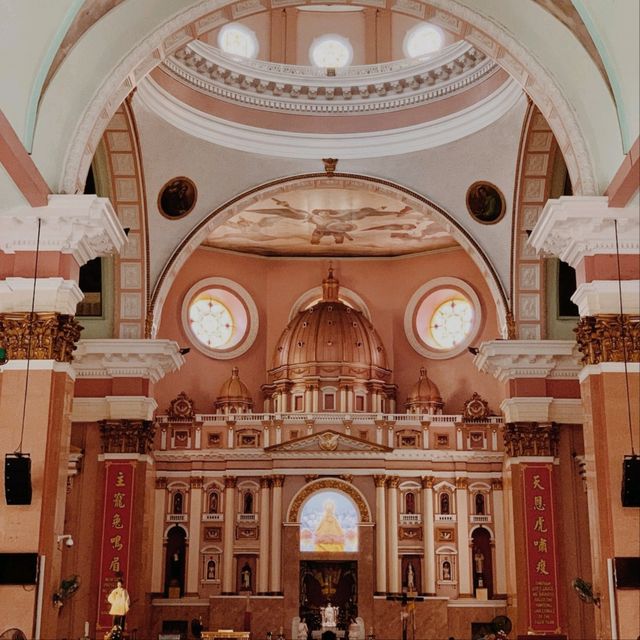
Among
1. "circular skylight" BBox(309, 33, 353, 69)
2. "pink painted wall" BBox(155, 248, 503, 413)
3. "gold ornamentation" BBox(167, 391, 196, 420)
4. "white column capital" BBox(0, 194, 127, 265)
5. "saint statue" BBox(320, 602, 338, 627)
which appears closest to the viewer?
"white column capital" BBox(0, 194, 127, 265)

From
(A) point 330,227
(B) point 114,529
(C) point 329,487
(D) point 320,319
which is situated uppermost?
(A) point 330,227

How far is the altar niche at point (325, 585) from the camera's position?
25297 mm

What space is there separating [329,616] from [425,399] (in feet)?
19.8

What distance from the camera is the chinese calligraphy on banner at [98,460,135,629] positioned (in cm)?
1872

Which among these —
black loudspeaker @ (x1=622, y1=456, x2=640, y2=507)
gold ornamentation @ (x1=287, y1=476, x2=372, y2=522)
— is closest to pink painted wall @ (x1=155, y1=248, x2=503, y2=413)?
gold ornamentation @ (x1=287, y1=476, x2=372, y2=522)

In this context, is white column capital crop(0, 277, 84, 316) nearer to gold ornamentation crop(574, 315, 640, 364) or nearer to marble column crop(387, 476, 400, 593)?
gold ornamentation crop(574, 315, 640, 364)

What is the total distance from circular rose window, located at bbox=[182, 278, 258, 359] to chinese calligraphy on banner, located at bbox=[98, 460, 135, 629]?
866 cm

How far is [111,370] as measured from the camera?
65.2 ft

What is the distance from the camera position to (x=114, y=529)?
62.8 feet

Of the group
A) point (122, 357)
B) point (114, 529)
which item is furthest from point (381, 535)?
point (122, 357)

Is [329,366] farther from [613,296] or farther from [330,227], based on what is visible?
[613,296]

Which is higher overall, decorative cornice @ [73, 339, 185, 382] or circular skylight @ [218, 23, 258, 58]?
circular skylight @ [218, 23, 258, 58]

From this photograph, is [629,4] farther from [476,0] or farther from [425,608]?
[425,608]

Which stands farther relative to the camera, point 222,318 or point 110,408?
point 222,318
